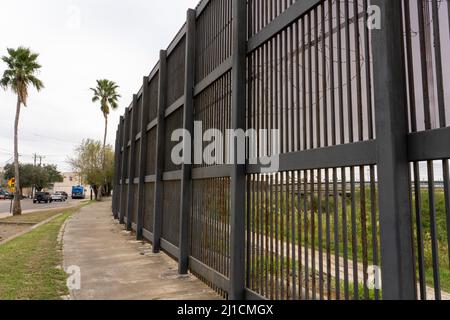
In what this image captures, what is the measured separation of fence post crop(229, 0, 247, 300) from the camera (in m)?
4.70

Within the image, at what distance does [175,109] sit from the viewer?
8445mm

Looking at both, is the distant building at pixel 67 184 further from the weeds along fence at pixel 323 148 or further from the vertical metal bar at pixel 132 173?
the weeds along fence at pixel 323 148

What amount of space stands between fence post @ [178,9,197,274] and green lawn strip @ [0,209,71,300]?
220 centimetres

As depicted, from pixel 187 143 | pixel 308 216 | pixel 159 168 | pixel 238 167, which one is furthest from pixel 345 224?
pixel 159 168

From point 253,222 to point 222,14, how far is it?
372 centimetres

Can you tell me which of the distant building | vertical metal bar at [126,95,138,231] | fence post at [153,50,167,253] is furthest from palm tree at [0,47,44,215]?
the distant building

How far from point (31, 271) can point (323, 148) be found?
630cm

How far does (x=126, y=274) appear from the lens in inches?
261

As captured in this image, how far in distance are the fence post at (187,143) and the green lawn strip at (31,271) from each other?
2.20 m

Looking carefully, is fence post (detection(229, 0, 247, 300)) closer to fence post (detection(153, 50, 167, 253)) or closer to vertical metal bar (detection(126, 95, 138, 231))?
fence post (detection(153, 50, 167, 253))

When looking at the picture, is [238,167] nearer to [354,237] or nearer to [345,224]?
[345,224]

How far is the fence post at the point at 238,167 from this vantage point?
4699mm

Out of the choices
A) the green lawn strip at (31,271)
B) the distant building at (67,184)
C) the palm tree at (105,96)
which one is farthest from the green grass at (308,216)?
the distant building at (67,184)
